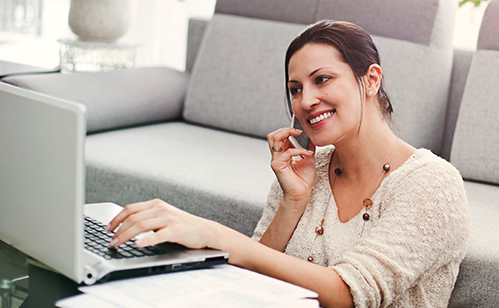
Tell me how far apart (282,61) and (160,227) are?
145 centimetres

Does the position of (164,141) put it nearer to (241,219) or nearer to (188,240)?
(241,219)

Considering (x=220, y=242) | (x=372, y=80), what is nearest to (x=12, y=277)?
(x=220, y=242)

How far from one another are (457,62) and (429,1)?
0.25 m

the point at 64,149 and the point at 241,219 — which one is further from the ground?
the point at 64,149

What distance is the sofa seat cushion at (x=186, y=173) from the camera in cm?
151

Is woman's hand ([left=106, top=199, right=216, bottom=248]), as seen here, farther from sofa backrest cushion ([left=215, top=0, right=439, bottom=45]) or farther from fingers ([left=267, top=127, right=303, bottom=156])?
sofa backrest cushion ([left=215, top=0, right=439, bottom=45])

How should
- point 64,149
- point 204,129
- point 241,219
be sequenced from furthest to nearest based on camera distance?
point 204,129, point 241,219, point 64,149

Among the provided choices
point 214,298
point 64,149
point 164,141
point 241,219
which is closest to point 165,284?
point 214,298

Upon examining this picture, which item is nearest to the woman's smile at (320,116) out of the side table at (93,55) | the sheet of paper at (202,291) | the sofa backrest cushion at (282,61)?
the sheet of paper at (202,291)

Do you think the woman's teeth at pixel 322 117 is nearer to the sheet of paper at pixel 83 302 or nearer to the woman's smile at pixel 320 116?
the woman's smile at pixel 320 116

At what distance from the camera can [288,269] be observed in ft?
2.78

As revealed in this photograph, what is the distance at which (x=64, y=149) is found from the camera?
1.95ft

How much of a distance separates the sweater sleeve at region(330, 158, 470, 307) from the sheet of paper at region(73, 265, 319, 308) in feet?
0.66

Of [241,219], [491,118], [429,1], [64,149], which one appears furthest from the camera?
[429,1]
